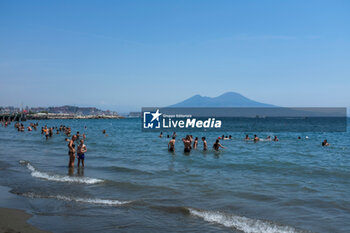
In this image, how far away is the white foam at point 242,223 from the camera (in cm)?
739

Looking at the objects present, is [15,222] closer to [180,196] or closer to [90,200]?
[90,200]

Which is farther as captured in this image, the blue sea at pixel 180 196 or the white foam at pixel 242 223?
the blue sea at pixel 180 196

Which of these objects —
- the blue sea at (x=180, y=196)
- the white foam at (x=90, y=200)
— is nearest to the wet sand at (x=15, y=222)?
the blue sea at (x=180, y=196)

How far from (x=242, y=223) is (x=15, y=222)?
555 cm

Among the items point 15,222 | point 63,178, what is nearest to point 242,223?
point 15,222

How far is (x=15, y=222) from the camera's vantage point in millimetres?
7438

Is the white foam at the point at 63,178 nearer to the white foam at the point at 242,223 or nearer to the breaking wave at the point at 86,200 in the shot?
the breaking wave at the point at 86,200

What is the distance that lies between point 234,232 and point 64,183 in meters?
7.40

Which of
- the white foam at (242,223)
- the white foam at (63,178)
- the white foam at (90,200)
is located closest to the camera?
the white foam at (242,223)

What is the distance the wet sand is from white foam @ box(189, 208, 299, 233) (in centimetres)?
409

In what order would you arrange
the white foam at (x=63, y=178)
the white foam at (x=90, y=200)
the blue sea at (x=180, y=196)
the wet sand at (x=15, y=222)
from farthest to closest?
the white foam at (x=63, y=178), the white foam at (x=90, y=200), the blue sea at (x=180, y=196), the wet sand at (x=15, y=222)

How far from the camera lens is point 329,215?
856 centimetres

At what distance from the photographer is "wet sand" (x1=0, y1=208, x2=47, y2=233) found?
6973 mm

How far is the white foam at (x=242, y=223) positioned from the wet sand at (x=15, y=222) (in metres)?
4.09
